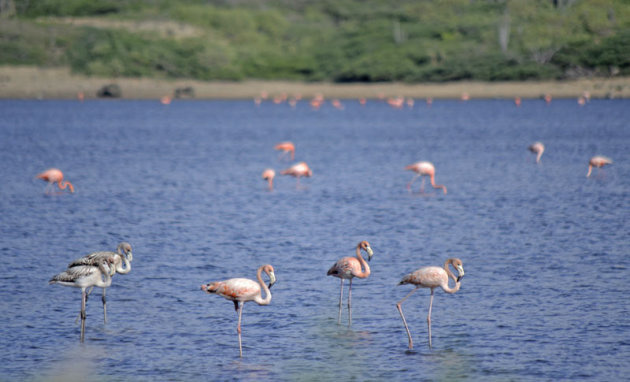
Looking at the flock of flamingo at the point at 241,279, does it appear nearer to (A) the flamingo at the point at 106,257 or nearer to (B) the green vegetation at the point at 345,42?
(A) the flamingo at the point at 106,257

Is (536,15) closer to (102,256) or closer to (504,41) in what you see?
(504,41)

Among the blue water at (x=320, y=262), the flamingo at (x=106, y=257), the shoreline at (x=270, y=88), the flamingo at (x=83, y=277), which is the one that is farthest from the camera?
the shoreline at (x=270, y=88)

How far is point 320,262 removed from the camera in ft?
57.4

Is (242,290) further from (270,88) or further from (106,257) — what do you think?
(270,88)

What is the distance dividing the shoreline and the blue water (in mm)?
45398

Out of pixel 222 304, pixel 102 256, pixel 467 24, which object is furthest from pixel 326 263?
pixel 467 24

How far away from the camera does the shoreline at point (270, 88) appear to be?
86.6 metres

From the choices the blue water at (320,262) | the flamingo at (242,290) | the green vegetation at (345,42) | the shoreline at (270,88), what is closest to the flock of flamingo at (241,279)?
the flamingo at (242,290)

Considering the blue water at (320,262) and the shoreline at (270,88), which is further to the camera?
the shoreline at (270,88)

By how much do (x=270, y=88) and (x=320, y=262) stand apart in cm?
8208

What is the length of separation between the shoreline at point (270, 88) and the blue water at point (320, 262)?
45398 millimetres

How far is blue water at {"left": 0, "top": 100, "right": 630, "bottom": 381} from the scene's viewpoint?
11.8 m

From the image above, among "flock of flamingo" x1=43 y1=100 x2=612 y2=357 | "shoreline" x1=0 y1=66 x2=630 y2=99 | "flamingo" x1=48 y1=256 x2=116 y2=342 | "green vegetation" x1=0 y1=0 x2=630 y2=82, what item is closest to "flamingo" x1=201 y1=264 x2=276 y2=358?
"flock of flamingo" x1=43 y1=100 x2=612 y2=357

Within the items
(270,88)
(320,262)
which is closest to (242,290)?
(320,262)
